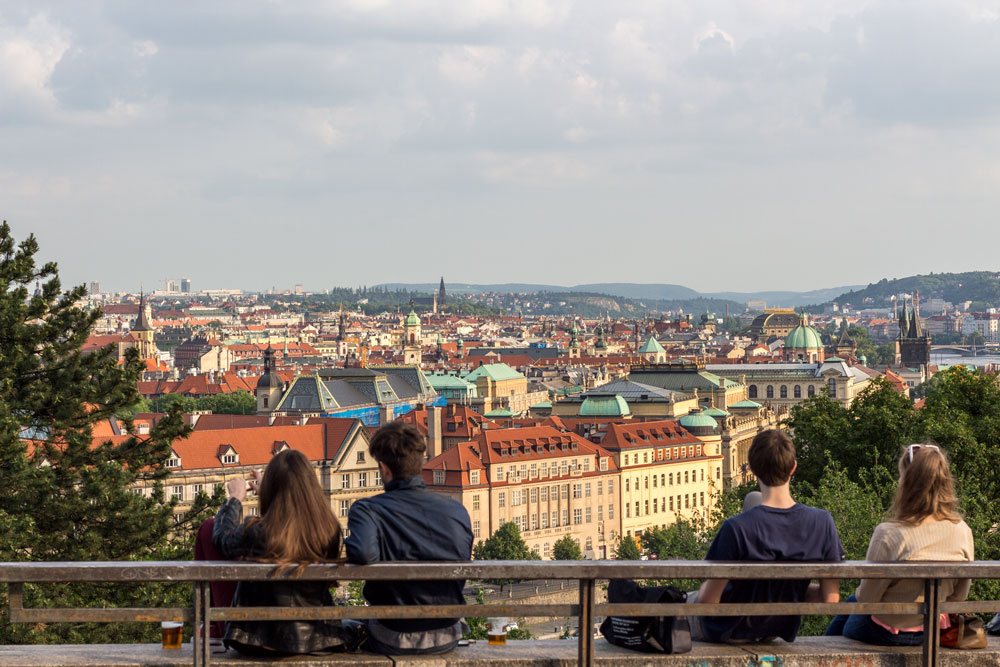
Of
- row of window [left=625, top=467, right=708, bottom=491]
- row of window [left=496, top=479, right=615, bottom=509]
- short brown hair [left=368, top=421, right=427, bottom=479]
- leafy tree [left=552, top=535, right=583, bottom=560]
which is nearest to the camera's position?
short brown hair [left=368, top=421, right=427, bottom=479]

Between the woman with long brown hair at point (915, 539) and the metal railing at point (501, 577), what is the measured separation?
0.47 ft

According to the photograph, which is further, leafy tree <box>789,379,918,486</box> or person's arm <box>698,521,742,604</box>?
leafy tree <box>789,379,918,486</box>

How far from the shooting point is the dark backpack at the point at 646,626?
874 cm

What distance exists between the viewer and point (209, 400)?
14675cm

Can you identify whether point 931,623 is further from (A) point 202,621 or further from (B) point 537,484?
(B) point 537,484

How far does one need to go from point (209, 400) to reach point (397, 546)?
14019 centimetres

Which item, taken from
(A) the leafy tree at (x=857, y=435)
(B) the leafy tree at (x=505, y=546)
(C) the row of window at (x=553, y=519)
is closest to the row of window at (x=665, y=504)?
(C) the row of window at (x=553, y=519)

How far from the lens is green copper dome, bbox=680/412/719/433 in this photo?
107 metres

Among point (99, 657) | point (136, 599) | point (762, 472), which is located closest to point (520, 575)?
point (762, 472)

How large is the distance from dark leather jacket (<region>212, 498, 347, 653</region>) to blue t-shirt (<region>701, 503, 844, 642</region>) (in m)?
2.09

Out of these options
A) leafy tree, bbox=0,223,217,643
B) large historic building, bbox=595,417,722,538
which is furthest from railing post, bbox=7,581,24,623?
large historic building, bbox=595,417,722,538

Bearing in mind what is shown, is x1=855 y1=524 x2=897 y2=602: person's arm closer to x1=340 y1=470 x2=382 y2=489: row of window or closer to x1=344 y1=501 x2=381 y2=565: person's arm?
x1=344 y1=501 x2=381 y2=565: person's arm

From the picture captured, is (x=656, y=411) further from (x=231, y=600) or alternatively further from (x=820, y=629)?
(x=231, y=600)

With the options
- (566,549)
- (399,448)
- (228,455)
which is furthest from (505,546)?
(399,448)
